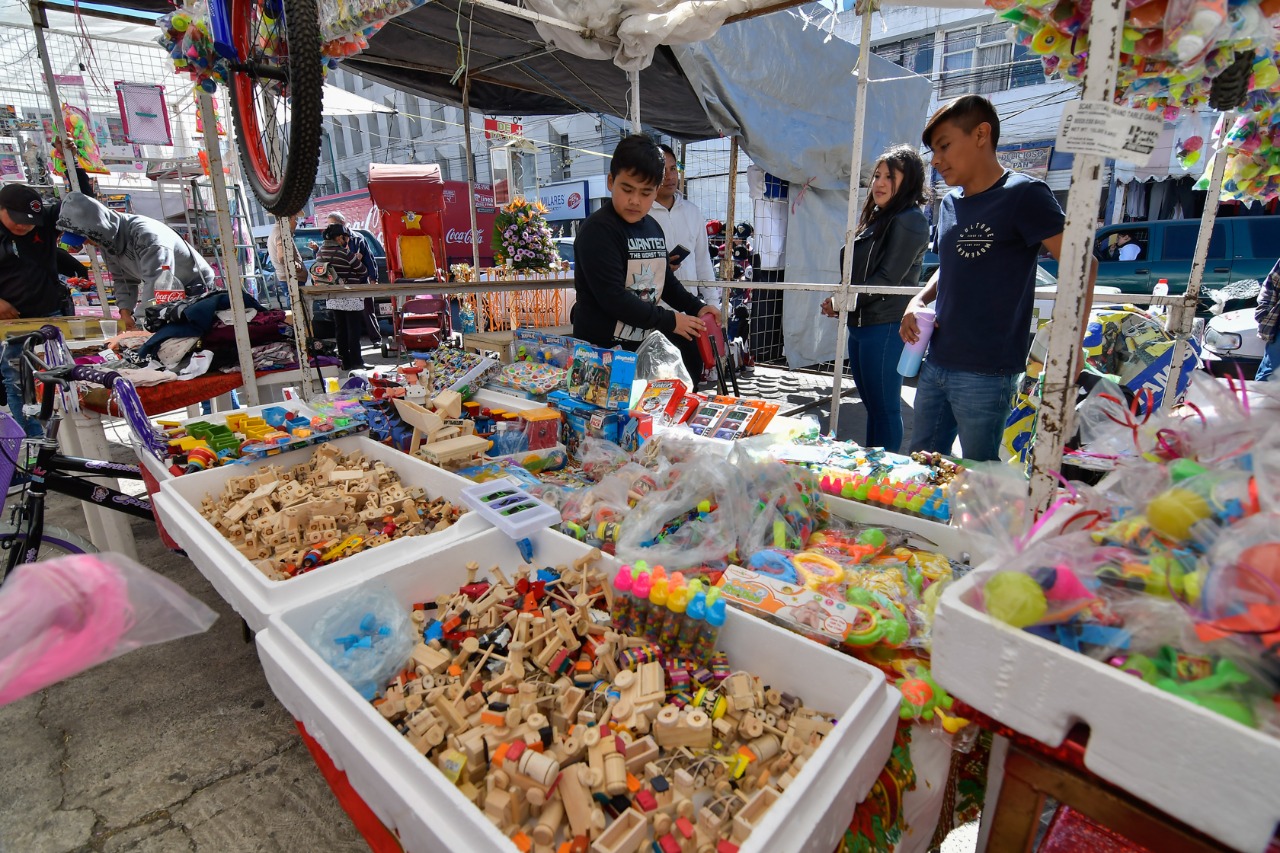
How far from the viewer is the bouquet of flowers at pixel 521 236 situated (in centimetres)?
768

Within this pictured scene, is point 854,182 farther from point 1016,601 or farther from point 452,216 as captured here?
point 452,216

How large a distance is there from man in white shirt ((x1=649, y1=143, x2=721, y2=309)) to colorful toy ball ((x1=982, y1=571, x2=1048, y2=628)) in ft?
13.0

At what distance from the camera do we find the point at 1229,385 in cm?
104

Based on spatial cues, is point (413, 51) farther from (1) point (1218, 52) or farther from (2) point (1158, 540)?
(2) point (1158, 540)

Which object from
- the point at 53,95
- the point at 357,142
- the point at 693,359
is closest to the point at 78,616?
the point at 693,359

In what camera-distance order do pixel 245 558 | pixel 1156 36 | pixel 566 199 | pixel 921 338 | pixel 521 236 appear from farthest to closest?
pixel 566 199 < pixel 521 236 < pixel 921 338 < pixel 245 558 < pixel 1156 36

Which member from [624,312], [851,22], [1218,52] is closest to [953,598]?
[1218,52]

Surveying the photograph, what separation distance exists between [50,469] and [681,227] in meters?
3.90

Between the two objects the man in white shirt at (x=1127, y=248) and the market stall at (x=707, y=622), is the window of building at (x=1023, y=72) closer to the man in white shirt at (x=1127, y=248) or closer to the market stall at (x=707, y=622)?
the man in white shirt at (x=1127, y=248)

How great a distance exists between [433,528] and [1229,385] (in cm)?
182

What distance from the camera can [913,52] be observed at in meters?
18.3

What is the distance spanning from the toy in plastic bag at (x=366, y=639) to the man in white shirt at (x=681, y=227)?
358 cm

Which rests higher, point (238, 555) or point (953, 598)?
point (953, 598)

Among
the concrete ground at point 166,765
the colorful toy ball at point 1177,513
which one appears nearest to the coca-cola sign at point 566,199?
the concrete ground at point 166,765
